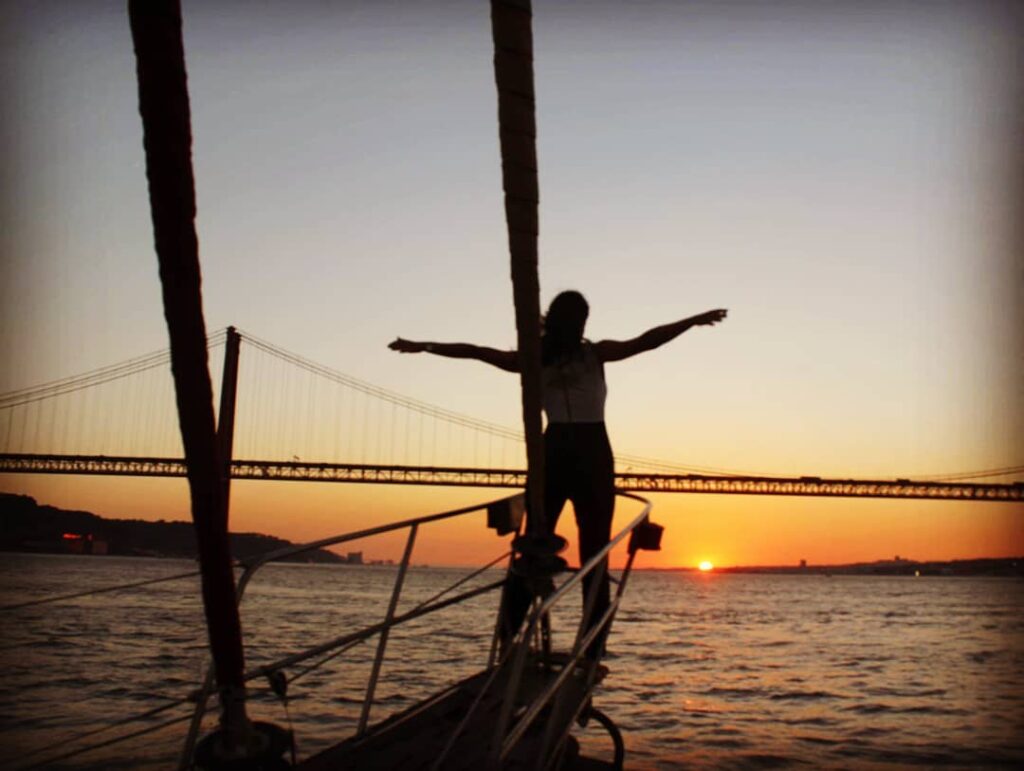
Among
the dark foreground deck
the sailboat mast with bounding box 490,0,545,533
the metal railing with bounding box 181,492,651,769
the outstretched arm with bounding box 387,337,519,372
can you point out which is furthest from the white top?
the sailboat mast with bounding box 490,0,545,533

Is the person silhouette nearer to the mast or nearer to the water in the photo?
the water

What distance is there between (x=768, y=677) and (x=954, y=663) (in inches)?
224

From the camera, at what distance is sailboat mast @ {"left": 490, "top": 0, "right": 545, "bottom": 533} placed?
62.7 inches

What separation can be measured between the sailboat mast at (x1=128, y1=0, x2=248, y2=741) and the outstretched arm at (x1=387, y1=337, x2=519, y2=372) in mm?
2323

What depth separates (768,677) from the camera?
591 inches

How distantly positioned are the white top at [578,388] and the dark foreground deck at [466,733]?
3.40ft

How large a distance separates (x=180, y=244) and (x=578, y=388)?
105 inches

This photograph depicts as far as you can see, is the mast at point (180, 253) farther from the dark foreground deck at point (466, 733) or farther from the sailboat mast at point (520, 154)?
the dark foreground deck at point (466, 733)

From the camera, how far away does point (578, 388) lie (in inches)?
158

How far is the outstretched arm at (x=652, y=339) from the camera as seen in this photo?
3801 millimetres

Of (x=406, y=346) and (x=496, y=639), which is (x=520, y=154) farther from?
(x=496, y=639)

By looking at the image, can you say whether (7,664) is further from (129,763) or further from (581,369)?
(581,369)

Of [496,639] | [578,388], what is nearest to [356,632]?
[496,639]

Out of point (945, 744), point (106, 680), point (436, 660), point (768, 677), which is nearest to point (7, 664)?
point (106, 680)
